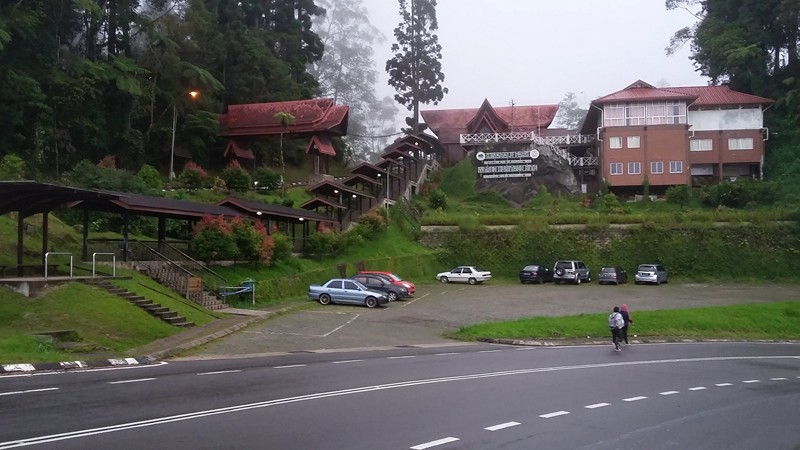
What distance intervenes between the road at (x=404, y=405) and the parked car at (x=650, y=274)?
27.7 metres

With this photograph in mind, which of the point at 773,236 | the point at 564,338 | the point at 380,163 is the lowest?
the point at 564,338

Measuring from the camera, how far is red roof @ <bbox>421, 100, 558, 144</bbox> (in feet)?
244

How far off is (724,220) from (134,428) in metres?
51.5

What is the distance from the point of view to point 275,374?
1586cm

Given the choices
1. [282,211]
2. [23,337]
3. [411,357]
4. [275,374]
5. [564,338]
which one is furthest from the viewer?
[282,211]

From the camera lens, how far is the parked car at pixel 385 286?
1447 inches

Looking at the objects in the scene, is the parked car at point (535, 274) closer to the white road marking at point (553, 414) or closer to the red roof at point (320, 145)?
the red roof at point (320, 145)

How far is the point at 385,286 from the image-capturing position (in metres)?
37.0

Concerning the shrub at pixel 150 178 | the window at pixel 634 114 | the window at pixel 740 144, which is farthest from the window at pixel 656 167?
the shrub at pixel 150 178

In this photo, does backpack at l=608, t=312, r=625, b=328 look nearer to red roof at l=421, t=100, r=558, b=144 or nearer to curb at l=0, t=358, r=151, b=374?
curb at l=0, t=358, r=151, b=374

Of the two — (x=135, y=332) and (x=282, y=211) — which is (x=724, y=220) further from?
(x=135, y=332)

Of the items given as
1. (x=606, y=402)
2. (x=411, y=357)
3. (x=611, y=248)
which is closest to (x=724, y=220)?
(x=611, y=248)

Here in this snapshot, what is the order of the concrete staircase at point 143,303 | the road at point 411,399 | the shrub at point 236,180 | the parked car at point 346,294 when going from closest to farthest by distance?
1. the road at point 411,399
2. the concrete staircase at point 143,303
3. the parked car at point 346,294
4. the shrub at point 236,180

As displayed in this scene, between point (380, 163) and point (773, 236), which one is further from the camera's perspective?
point (380, 163)
